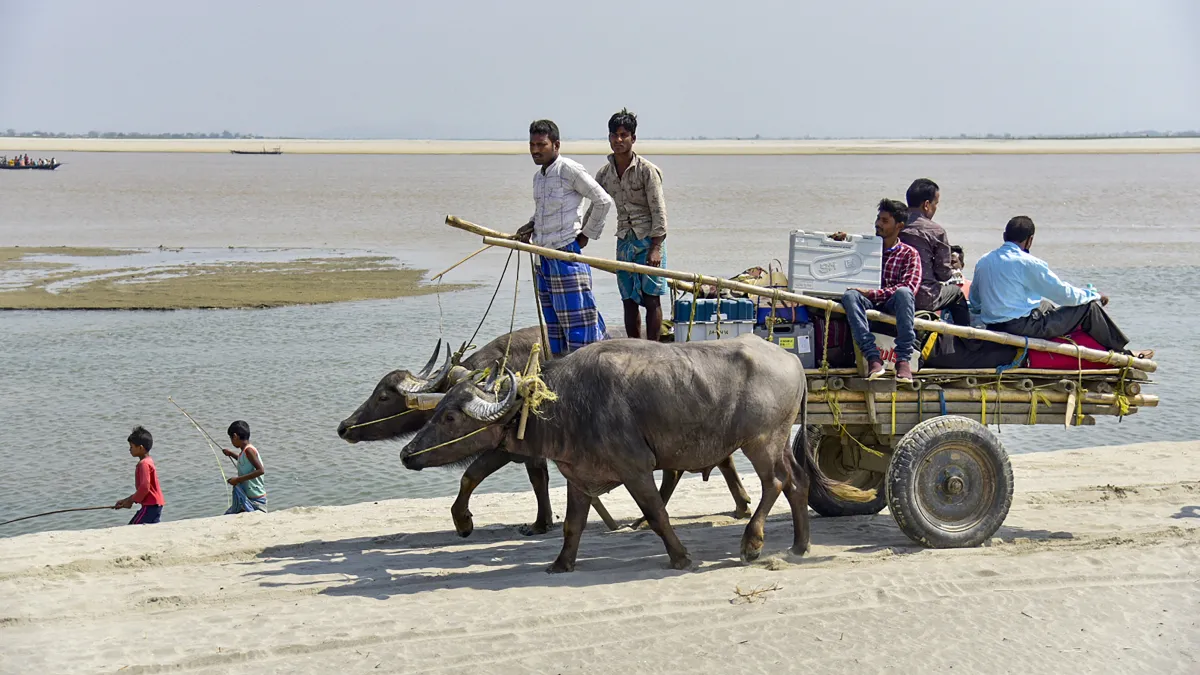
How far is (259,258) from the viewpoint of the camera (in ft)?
99.3

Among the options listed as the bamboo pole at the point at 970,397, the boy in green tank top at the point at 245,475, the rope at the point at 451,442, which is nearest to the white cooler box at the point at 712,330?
the bamboo pole at the point at 970,397

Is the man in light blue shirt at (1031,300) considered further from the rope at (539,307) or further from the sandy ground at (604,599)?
the rope at (539,307)

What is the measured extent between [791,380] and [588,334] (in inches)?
69.4

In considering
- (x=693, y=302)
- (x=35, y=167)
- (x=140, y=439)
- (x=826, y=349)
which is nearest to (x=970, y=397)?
(x=826, y=349)

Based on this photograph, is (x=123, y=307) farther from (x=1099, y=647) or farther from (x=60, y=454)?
(x=1099, y=647)

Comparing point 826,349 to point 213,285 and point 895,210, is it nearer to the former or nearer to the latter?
point 895,210

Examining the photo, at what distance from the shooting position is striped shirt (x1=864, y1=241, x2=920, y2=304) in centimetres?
886

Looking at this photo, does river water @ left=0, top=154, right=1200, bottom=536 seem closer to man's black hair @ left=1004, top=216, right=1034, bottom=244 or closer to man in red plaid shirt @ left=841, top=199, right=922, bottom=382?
man's black hair @ left=1004, top=216, right=1034, bottom=244

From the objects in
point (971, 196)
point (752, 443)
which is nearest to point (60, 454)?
point (752, 443)

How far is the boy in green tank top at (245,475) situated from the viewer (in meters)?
10.8

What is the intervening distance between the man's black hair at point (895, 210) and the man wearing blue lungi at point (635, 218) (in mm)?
1759

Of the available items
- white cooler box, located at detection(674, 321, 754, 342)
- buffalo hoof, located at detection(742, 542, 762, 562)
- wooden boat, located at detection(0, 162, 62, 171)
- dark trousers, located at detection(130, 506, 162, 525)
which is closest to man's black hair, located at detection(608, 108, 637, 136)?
white cooler box, located at detection(674, 321, 754, 342)

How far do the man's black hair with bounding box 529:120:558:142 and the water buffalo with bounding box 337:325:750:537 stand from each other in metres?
1.52

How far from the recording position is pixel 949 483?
884cm
